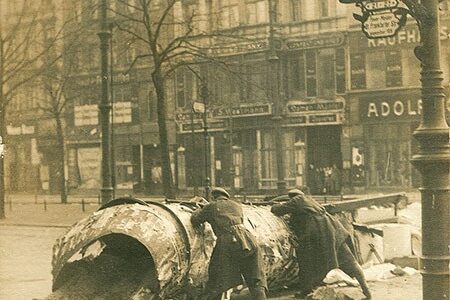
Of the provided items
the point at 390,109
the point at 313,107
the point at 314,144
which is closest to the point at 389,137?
the point at 390,109

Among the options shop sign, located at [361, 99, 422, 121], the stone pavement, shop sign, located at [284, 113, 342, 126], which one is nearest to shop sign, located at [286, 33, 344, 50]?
shop sign, located at [361, 99, 422, 121]

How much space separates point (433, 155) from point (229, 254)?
2.91m

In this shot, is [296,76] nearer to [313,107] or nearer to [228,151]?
[313,107]

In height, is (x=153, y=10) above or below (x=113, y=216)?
above

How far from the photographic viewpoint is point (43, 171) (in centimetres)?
4506

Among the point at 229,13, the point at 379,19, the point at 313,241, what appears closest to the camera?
the point at 379,19

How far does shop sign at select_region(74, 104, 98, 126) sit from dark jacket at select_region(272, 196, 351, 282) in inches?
1385

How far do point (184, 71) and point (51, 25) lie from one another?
7944mm

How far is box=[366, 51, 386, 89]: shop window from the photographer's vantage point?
34.9 metres

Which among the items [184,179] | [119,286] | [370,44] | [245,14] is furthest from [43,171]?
[119,286]

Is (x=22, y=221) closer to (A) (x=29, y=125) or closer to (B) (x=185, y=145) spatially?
(B) (x=185, y=145)

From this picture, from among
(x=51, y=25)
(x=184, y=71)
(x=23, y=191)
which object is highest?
(x=51, y=25)

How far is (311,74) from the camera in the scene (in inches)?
1449

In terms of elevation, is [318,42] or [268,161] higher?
[318,42]
